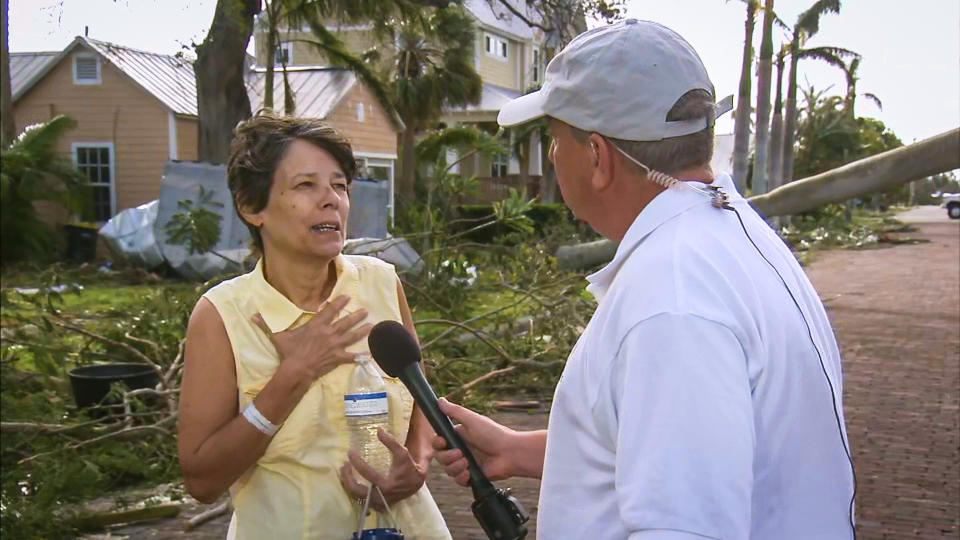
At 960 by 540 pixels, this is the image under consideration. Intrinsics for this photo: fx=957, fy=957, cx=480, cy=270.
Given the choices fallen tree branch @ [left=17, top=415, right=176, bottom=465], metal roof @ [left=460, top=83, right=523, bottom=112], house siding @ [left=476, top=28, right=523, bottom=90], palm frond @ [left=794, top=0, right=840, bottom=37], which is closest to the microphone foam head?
fallen tree branch @ [left=17, top=415, right=176, bottom=465]

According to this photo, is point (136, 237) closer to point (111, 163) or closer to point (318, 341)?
point (111, 163)

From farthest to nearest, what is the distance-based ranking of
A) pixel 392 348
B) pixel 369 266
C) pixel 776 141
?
pixel 776 141, pixel 369 266, pixel 392 348

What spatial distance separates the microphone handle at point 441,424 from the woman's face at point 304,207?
0.69 meters

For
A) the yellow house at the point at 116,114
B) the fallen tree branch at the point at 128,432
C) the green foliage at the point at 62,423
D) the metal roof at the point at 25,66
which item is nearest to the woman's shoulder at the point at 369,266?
the green foliage at the point at 62,423

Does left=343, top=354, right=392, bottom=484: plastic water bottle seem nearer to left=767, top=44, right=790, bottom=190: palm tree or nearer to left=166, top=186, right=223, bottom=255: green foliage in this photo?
left=166, top=186, right=223, bottom=255: green foliage

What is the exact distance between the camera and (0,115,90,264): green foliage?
1933cm

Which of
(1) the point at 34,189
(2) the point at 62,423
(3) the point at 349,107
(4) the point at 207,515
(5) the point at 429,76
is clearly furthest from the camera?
(5) the point at 429,76

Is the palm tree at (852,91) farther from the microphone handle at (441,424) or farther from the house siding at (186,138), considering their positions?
the microphone handle at (441,424)

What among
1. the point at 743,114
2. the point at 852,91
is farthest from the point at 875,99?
the point at 743,114

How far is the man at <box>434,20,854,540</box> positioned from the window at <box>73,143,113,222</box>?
24.4 metres

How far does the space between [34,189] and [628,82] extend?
20.2 metres

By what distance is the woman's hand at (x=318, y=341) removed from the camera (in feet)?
8.25

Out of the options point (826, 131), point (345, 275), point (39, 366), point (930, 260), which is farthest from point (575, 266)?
point (826, 131)

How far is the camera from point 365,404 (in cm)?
245
